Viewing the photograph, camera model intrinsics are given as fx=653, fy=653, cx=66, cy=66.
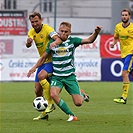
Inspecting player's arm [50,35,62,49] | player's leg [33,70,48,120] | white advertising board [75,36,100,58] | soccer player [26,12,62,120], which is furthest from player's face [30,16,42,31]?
white advertising board [75,36,100,58]

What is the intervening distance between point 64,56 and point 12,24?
17.5 meters

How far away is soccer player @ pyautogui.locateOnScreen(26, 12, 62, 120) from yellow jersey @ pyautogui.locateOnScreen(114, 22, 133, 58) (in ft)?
15.5

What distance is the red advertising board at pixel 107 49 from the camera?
26.2 meters

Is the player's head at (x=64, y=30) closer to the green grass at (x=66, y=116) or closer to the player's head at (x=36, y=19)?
the player's head at (x=36, y=19)

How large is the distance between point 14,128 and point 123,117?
110 inches

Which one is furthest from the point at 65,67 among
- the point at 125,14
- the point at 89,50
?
the point at 89,50

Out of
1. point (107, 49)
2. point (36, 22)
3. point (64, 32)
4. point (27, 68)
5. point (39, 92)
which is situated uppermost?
point (36, 22)

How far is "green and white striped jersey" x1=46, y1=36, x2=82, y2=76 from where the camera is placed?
1196cm

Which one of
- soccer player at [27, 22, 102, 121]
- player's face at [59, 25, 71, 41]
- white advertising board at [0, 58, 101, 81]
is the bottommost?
white advertising board at [0, 58, 101, 81]

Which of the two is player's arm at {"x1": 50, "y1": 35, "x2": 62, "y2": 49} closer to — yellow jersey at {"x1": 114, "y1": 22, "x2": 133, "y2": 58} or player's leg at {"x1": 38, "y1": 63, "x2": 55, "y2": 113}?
player's leg at {"x1": 38, "y1": 63, "x2": 55, "y2": 113}

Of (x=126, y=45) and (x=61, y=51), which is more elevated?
(x=61, y=51)

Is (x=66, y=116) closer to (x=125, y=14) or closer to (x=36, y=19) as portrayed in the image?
(x=36, y=19)

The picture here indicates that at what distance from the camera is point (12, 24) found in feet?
95.8

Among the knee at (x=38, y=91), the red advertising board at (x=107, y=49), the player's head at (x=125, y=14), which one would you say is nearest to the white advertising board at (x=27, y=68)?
the red advertising board at (x=107, y=49)
